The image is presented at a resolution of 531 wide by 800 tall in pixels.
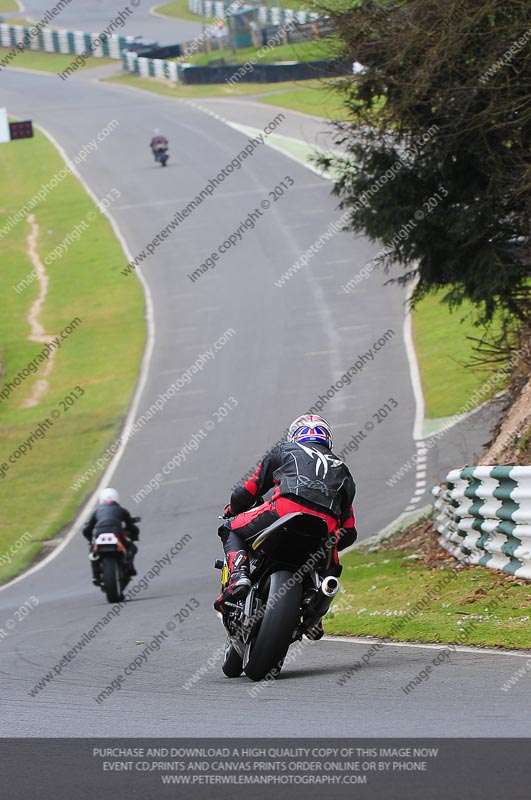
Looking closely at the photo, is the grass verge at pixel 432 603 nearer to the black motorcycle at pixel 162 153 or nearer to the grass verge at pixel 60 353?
the grass verge at pixel 60 353

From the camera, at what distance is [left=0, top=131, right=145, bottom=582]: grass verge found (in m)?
23.8

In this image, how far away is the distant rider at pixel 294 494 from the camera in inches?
316

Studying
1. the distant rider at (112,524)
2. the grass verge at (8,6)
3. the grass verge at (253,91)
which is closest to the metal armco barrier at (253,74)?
the grass verge at (253,91)

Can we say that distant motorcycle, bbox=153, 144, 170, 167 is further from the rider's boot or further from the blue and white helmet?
the rider's boot

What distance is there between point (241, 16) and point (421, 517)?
214 ft

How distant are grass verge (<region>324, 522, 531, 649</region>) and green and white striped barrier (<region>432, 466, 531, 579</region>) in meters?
0.16

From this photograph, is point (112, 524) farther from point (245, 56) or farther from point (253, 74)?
point (245, 56)

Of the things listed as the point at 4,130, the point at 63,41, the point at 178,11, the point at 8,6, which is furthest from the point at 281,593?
the point at 8,6

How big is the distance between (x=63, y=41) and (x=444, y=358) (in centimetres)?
6757

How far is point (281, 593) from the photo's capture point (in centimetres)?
764

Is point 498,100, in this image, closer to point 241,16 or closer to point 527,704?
point 527,704

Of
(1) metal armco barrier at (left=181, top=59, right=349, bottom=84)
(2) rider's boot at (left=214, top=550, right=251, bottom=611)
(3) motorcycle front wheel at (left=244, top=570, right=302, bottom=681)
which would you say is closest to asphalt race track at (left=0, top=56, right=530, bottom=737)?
(3) motorcycle front wheel at (left=244, top=570, right=302, bottom=681)
